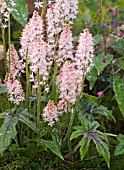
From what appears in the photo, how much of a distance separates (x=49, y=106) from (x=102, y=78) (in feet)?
4.16

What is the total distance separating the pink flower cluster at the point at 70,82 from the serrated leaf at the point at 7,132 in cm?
28

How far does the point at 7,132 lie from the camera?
195 centimetres

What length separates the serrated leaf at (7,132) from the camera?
1916 mm

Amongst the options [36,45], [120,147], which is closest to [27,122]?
[36,45]

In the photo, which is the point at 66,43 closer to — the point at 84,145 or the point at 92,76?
the point at 84,145

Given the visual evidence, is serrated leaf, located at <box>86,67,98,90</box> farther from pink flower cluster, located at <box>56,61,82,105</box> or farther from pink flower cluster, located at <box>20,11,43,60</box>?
pink flower cluster, located at <box>20,11,43,60</box>

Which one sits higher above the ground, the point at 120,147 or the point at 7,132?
the point at 7,132

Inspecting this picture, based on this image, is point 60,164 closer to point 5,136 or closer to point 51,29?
point 5,136

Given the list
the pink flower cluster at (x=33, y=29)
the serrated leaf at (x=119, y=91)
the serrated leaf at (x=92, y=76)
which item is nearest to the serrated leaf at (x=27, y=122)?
the pink flower cluster at (x=33, y=29)

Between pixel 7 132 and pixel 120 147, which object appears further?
pixel 120 147

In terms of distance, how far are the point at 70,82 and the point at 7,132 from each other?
39 cm

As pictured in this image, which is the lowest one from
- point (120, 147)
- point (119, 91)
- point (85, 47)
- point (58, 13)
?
point (120, 147)

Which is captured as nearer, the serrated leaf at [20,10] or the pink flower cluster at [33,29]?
the pink flower cluster at [33,29]

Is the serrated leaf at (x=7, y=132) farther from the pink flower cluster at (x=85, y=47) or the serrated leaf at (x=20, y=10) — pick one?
the serrated leaf at (x=20, y=10)
